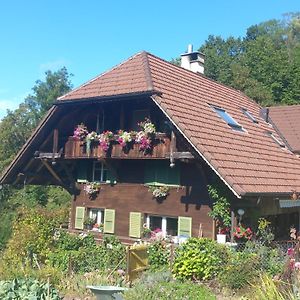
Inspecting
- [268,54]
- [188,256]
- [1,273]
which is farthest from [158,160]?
[268,54]

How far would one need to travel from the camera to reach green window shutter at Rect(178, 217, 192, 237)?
14406 mm

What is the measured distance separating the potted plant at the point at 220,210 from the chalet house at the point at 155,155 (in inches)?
9.7

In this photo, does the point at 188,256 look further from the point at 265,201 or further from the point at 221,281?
the point at 265,201

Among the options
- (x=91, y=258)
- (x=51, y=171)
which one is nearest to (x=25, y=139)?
(x=51, y=171)

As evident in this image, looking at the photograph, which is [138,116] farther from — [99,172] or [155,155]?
[99,172]

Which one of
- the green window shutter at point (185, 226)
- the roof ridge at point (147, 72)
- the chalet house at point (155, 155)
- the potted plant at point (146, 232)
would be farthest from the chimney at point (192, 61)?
the green window shutter at point (185, 226)

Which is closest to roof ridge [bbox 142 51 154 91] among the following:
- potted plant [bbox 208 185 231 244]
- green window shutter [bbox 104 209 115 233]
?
potted plant [bbox 208 185 231 244]

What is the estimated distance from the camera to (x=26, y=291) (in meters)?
8.00

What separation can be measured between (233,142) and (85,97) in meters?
5.02

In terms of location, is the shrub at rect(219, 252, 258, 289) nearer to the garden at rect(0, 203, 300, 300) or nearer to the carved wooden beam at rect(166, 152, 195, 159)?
the garden at rect(0, 203, 300, 300)

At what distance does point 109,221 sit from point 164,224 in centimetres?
238

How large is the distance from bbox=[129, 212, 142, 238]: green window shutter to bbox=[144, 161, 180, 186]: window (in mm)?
1159

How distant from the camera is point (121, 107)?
15805 millimetres

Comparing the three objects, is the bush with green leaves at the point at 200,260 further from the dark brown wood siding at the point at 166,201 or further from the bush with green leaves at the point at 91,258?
the dark brown wood siding at the point at 166,201
